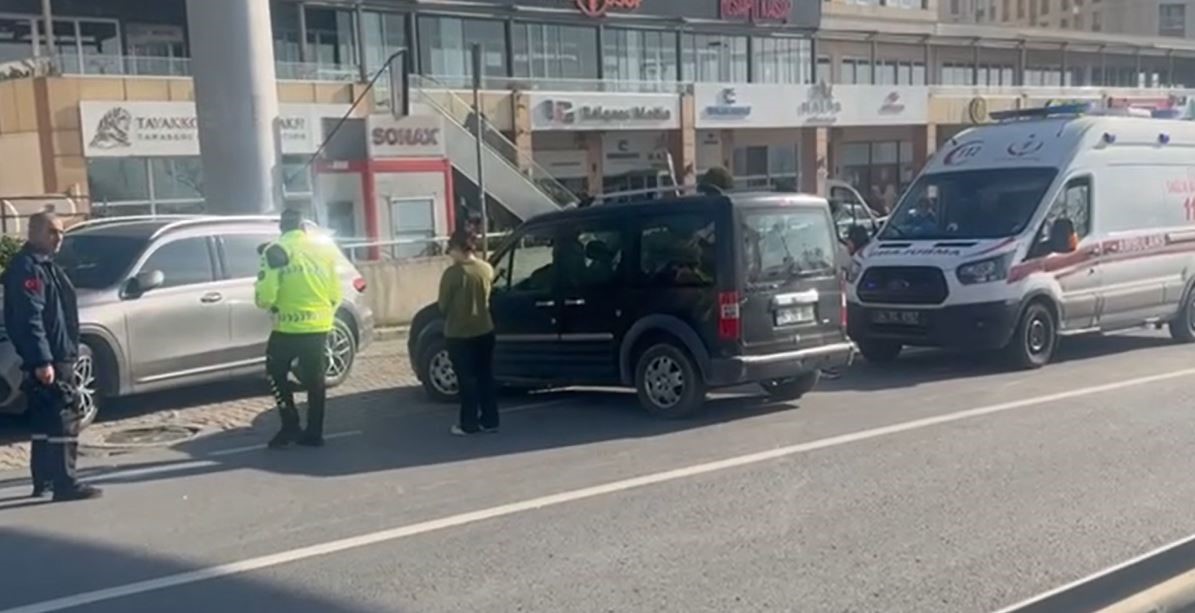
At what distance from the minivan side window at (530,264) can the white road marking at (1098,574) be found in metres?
6.18

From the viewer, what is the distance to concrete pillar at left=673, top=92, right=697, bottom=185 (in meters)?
39.6

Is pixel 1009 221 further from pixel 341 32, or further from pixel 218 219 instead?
pixel 341 32

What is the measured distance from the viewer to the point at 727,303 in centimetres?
996

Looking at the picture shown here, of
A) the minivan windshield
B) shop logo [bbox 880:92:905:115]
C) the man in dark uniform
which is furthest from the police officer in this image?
shop logo [bbox 880:92:905:115]

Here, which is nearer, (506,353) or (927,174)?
(506,353)

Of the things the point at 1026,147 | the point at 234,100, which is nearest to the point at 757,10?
the point at 234,100

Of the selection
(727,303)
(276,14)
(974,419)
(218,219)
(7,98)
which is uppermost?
(276,14)

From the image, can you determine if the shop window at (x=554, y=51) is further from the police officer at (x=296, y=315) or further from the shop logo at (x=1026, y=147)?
the police officer at (x=296, y=315)

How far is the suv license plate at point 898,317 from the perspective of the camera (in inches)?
508

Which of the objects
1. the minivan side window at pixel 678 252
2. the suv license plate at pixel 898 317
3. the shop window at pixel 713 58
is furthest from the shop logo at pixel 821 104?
the minivan side window at pixel 678 252

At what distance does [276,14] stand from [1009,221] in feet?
80.6

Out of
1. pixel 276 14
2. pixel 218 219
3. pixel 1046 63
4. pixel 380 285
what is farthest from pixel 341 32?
pixel 1046 63

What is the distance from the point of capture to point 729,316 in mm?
9961

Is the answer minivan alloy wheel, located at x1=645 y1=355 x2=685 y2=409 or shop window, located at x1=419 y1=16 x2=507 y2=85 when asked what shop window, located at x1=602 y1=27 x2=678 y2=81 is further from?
minivan alloy wheel, located at x1=645 y1=355 x2=685 y2=409
